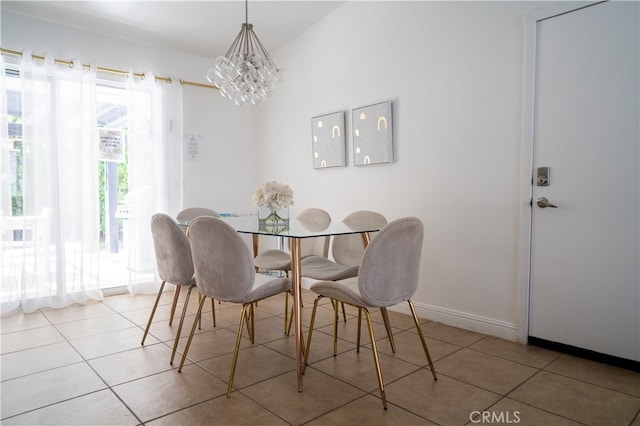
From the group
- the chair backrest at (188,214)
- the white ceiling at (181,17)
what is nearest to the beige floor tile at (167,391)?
the chair backrest at (188,214)

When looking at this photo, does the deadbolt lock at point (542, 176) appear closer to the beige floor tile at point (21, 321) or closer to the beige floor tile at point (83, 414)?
the beige floor tile at point (83, 414)

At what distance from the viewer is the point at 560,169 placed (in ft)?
7.91

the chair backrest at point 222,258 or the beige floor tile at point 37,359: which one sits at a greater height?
the chair backrest at point 222,258

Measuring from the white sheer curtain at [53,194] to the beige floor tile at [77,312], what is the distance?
0.08m

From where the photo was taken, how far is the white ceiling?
3.43m

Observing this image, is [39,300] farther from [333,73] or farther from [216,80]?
[333,73]

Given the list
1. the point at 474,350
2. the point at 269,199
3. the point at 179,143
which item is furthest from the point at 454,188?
the point at 179,143

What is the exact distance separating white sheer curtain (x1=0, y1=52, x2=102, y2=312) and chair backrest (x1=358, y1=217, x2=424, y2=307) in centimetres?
302

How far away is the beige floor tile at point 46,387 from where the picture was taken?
187cm

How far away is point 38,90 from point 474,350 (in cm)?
400

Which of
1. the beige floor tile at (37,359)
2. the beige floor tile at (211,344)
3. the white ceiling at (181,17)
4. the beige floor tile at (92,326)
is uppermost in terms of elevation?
the white ceiling at (181,17)

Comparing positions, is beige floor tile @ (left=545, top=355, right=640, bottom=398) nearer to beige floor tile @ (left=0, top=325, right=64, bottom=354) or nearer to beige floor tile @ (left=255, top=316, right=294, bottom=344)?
beige floor tile @ (left=255, top=316, right=294, bottom=344)

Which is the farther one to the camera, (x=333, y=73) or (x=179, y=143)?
(x=179, y=143)

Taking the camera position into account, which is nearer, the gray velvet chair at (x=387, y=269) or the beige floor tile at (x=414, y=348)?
the gray velvet chair at (x=387, y=269)
